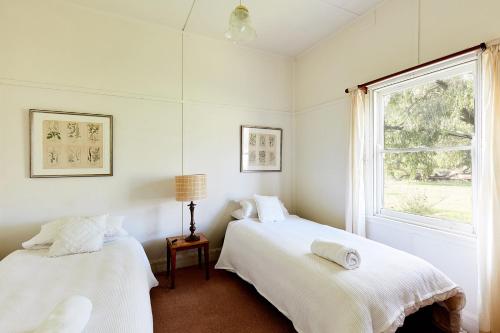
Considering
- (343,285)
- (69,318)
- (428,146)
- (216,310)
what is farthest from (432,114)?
(69,318)

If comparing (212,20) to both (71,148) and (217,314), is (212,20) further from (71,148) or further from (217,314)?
(217,314)

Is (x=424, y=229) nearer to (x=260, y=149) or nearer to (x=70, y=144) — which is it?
(x=260, y=149)

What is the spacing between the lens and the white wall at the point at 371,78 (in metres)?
1.90

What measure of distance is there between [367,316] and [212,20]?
3139mm

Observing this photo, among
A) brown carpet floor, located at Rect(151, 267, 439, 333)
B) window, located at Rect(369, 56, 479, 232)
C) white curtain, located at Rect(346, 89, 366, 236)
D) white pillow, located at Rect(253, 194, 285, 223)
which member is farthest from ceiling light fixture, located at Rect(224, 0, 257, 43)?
brown carpet floor, located at Rect(151, 267, 439, 333)

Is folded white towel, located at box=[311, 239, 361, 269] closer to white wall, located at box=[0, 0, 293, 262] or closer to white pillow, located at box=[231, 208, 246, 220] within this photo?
white pillow, located at box=[231, 208, 246, 220]

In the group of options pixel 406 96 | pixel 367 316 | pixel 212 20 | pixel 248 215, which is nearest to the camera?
pixel 367 316

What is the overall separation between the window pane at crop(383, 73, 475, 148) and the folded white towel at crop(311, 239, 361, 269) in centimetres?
136

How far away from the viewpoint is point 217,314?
2.08m

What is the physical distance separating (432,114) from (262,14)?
2.03 metres

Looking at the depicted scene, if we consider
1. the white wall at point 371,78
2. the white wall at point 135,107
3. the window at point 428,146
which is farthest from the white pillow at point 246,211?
the window at point 428,146

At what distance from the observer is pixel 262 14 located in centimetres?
266

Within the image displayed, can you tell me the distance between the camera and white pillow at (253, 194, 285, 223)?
2947 mm

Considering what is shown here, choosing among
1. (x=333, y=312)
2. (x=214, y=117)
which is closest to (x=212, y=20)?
(x=214, y=117)
